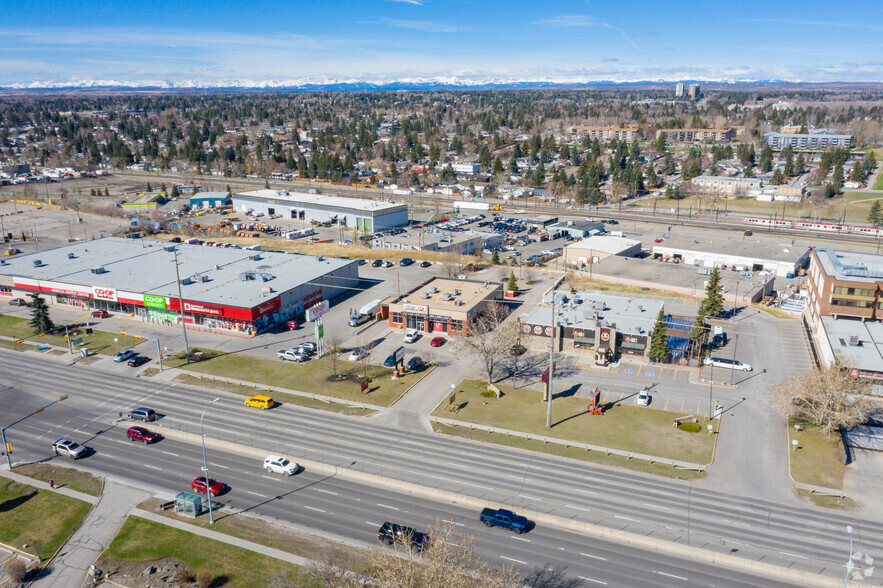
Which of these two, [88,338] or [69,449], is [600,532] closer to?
[69,449]

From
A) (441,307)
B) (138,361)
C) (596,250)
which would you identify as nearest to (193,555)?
(138,361)

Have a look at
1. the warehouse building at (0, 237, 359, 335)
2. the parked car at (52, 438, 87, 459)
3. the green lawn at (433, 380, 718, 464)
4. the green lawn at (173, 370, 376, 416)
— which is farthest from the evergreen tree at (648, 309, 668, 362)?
the parked car at (52, 438, 87, 459)

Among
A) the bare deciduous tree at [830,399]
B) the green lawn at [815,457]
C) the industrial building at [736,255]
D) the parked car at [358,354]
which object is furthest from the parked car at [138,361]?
the industrial building at [736,255]

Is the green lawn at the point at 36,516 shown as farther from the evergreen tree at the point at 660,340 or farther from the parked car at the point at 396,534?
the evergreen tree at the point at 660,340

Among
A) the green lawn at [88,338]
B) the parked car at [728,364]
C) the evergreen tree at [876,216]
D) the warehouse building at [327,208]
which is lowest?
the parked car at [728,364]

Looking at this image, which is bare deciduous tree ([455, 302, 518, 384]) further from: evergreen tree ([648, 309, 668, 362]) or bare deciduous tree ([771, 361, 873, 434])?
bare deciduous tree ([771, 361, 873, 434])

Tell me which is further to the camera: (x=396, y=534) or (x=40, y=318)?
(x=40, y=318)
